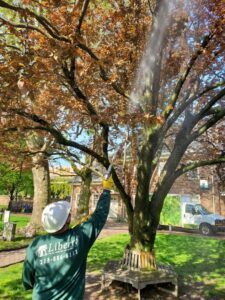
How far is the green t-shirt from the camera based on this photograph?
2.81 metres

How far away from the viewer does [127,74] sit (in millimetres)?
9023

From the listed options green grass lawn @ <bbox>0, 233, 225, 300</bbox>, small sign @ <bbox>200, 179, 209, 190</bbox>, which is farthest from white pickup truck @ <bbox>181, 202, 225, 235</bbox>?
green grass lawn @ <bbox>0, 233, 225, 300</bbox>

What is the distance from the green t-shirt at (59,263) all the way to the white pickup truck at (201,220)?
70.5 feet

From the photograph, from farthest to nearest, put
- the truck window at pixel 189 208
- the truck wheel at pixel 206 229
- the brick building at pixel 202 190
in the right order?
the brick building at pixel 202 190 < the truck window at pixel 189 208 < the truck wheel at pixel 206 229

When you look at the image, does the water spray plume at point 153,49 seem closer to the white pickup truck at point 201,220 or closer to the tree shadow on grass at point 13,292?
the tree shadow on grass at point 13,292

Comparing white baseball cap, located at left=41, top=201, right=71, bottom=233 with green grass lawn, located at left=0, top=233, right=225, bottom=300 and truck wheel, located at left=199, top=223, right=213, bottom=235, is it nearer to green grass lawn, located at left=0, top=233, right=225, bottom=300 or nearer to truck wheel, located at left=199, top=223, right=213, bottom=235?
green grass lawn, located at left=0, top=233, right=225, bottom=300

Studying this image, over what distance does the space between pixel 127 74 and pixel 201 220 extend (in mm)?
→ 17363

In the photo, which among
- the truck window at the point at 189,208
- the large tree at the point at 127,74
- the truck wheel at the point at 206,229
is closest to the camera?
the large tree at the point at 127,74

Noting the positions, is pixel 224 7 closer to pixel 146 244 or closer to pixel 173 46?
pixel 173 46

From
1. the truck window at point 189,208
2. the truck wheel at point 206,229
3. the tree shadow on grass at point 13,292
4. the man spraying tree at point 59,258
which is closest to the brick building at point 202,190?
the truck window at point 189,208

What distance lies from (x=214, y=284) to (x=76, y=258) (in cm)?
628

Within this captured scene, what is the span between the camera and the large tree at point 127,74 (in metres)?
6.14

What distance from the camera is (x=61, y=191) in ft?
167

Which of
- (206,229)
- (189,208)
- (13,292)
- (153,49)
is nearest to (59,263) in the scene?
(13,292)
